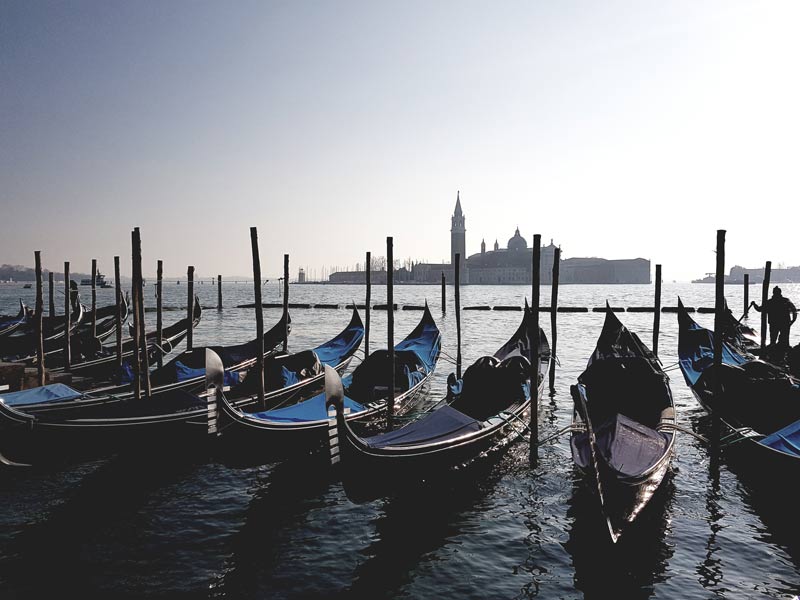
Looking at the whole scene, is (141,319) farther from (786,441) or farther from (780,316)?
(780,316)

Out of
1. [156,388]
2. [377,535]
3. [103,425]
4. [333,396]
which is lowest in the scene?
[377,535]

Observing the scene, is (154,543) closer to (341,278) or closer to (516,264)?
(516,264)

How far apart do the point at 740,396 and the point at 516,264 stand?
126760mm

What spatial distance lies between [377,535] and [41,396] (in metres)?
6.19

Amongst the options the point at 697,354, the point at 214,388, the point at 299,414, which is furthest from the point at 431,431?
the point at 697,354

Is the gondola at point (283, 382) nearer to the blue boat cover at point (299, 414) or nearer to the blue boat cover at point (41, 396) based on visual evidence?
the blue boat cover at point (299, 414)

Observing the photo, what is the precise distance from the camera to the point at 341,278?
171375mm

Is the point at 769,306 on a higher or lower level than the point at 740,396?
higher

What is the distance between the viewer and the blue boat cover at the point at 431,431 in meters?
5.96

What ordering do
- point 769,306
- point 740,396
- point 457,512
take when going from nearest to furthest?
point 457,512, point 740,396, point 769,306

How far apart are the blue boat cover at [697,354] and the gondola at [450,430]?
3235mm

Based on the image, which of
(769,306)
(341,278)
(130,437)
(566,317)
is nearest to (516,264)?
(341,278)

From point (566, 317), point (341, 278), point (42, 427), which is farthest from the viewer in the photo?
point (341, 278)

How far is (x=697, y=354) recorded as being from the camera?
38.8ft
